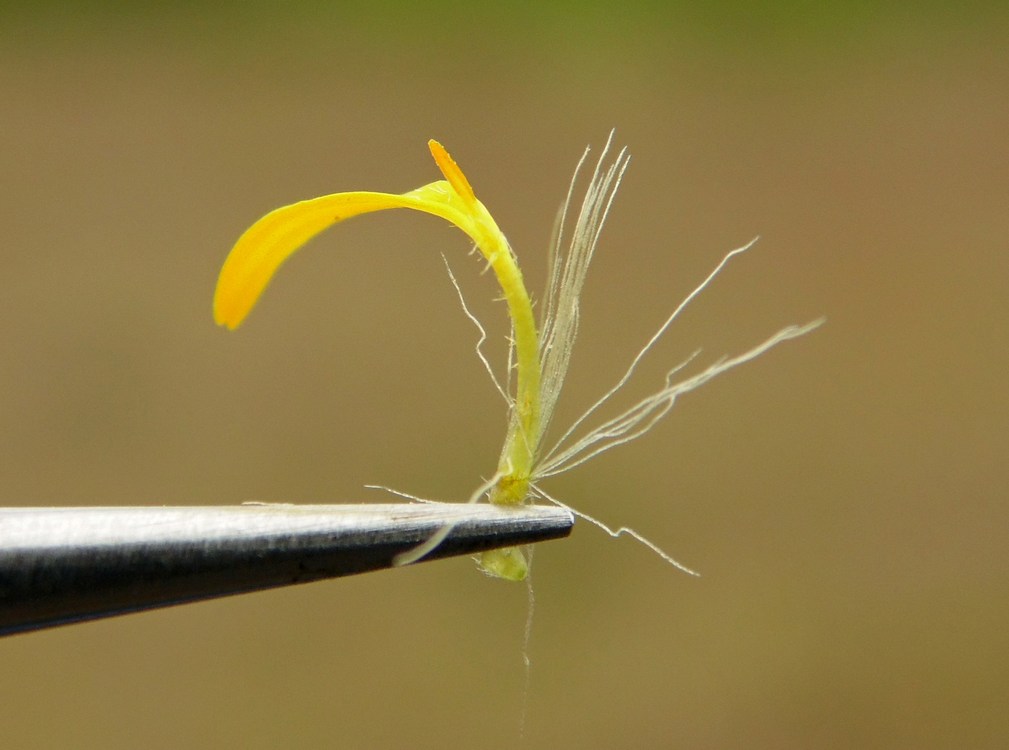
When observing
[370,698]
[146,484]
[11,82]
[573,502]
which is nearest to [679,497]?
[573,502]

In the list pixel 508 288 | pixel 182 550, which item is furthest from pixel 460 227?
pixel 182 550

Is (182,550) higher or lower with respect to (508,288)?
lower

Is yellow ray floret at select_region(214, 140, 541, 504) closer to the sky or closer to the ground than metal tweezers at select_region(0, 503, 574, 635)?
closer to the sky

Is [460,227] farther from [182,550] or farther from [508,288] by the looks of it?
[182,550]

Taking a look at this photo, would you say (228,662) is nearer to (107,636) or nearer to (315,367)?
(107,636)

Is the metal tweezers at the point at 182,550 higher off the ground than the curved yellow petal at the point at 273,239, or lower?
lower
